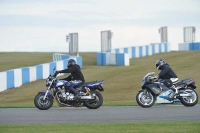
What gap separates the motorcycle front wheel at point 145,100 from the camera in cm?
1967

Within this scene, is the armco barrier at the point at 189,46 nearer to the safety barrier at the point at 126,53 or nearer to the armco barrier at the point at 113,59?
the safety barrier at the point at 126,53

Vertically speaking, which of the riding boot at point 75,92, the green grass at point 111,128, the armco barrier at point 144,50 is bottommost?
the green grass at point 111,128

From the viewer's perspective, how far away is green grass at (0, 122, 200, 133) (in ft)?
45.4

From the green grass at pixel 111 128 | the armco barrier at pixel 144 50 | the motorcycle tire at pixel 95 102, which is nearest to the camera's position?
the green grass at pixel 111 128

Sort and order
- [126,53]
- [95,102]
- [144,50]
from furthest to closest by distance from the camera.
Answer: [144,50] < [126,53] < [95,102]

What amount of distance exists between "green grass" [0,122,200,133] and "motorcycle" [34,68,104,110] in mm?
4395

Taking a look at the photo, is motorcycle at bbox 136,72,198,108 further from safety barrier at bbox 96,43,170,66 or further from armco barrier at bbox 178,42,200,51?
armco barrier at bbox 178,42,200,51

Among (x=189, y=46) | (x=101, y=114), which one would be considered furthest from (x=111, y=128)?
(x=189, y=46)

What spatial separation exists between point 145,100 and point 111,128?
5614 millimetres

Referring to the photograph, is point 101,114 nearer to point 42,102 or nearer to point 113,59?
point 42,102

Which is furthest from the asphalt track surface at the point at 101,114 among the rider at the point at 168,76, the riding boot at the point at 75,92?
the rider at the point at 168,76

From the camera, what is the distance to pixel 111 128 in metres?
14.2

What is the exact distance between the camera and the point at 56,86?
1984cm

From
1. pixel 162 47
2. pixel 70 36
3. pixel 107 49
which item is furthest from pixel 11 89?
pixel 162 47
